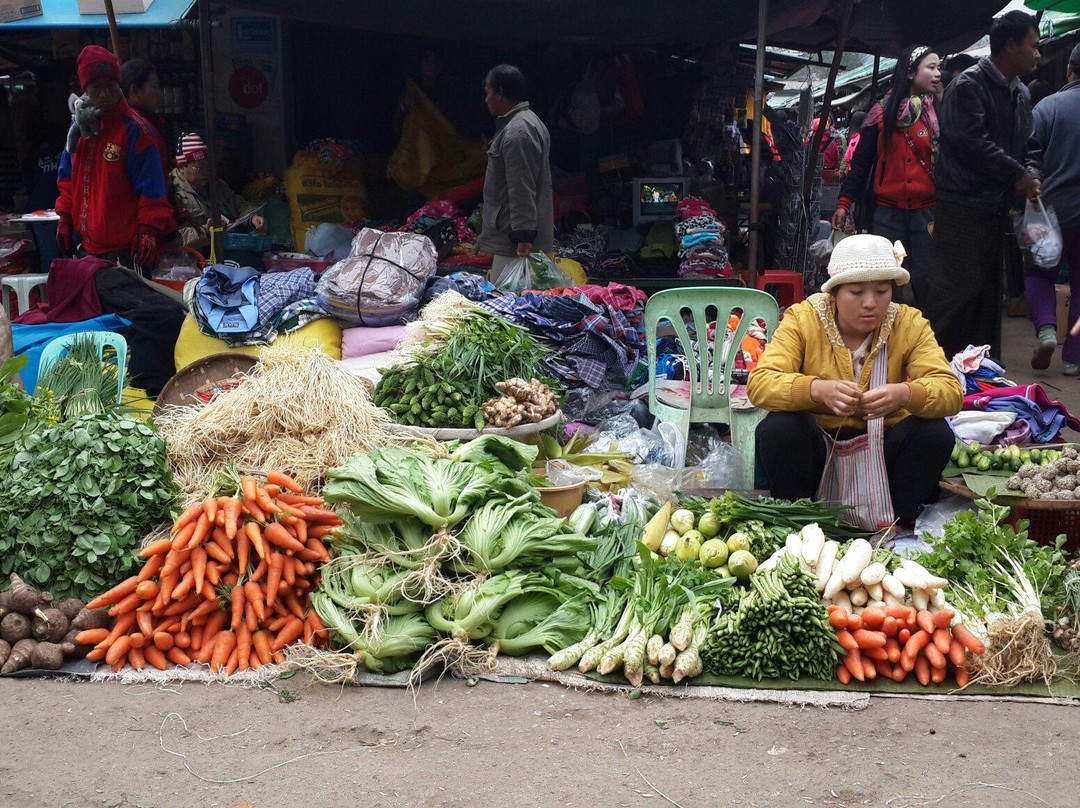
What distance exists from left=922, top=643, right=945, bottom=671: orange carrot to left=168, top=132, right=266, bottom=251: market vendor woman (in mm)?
6289

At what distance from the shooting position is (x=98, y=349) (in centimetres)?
511

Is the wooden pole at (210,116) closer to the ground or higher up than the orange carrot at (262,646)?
higher up

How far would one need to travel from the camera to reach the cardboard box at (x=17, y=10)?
980cm

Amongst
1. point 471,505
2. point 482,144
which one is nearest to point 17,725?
point 471,505

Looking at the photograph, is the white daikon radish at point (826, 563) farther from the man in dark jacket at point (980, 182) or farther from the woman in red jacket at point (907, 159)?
the woman in red jacket at point (907, 159)

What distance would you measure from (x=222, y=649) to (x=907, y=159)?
580 cm

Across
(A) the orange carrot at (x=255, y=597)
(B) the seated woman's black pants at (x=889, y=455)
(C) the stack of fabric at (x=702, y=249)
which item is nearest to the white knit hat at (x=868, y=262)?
(B) the seated woman's black pants at (x=889, y=455)

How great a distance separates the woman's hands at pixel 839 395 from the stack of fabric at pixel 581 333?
1871 millimetres

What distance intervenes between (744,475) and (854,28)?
5.47 metres

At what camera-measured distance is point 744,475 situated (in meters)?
5.18

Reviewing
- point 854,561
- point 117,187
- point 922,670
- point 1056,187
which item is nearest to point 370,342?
point 117,187

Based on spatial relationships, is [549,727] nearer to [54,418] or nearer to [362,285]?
[54,418]

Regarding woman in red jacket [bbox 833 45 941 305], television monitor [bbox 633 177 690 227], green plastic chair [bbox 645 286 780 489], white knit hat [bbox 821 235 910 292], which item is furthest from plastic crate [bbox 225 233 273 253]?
white knit hat [bbox 821 235 910 292]

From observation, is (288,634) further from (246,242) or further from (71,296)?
(246,242)
